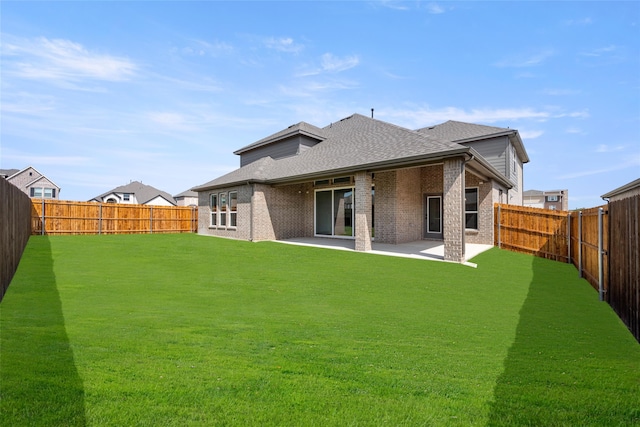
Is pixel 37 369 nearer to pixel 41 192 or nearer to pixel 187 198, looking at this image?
pixel 41 192

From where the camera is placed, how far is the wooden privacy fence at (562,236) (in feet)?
21.2

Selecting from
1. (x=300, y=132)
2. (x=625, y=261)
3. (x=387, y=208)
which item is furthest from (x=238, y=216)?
(x=625, y=261)

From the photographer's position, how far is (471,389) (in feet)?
A: 8.98

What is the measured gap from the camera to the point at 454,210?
1015 cm

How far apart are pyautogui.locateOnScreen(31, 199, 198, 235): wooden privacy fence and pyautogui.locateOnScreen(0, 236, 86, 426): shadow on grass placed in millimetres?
17973

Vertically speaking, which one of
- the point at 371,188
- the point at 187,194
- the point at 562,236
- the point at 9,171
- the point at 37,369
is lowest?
the point at 37,369

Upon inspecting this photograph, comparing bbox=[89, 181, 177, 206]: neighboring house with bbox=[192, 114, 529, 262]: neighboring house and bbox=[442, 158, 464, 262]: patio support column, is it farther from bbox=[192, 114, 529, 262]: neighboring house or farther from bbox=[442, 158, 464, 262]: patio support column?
bbox=[442, 158, 464, 262]: patio support column

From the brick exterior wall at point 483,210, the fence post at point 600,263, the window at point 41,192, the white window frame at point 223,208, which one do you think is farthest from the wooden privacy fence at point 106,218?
the window at point 41,192

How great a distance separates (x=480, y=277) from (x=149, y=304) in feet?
24.3

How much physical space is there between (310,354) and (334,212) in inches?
536

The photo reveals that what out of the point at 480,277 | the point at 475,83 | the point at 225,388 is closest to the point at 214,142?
the point at 475,83

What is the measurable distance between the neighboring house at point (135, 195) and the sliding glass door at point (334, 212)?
145 ft

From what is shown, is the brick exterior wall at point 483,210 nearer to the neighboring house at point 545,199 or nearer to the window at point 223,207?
the window at point 223,207

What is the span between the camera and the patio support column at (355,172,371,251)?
12.4 metres
